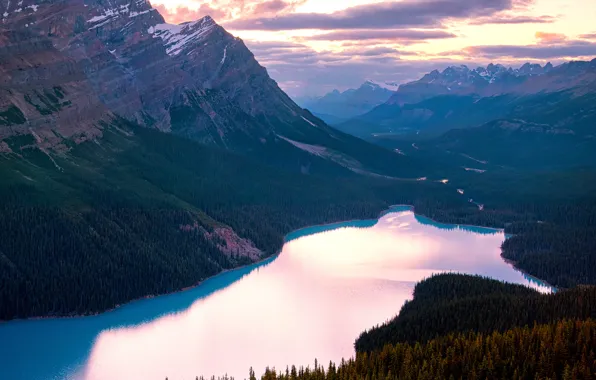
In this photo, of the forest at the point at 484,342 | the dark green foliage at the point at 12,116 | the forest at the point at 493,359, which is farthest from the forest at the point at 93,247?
the forest at the point at 493,359

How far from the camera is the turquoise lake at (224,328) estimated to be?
118m

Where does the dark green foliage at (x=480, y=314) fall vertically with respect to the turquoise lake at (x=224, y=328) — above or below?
above

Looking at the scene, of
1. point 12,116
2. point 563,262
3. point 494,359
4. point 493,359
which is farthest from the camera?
point 12,116

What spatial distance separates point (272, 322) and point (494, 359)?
55.6 m

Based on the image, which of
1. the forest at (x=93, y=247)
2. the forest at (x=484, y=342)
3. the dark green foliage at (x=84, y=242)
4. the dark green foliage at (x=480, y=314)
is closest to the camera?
the forest at (x=484, y=342)

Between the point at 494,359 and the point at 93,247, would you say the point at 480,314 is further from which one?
the point at 93,247

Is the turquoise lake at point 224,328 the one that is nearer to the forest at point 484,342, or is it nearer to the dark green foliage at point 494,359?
the forest at point 484,342

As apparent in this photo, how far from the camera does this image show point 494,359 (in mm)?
90812

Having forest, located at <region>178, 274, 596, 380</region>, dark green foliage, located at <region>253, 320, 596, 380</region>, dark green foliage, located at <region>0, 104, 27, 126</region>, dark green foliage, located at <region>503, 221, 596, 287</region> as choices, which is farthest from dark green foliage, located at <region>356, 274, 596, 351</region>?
A: dark green foliage, located at <region>0, 104, 27, 126</region>

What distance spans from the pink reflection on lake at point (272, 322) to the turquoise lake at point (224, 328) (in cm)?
16

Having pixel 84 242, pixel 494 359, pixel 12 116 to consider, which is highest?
pixel 12 116

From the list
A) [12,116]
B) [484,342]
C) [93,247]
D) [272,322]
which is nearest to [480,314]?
[484,342]

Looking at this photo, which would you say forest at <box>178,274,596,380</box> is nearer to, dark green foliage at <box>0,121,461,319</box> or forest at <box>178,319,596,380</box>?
forest at <box>178,319,596,380</box>

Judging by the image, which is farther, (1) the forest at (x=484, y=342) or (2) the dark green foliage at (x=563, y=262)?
(2) the dark green foliage at (x=563, y=262)
